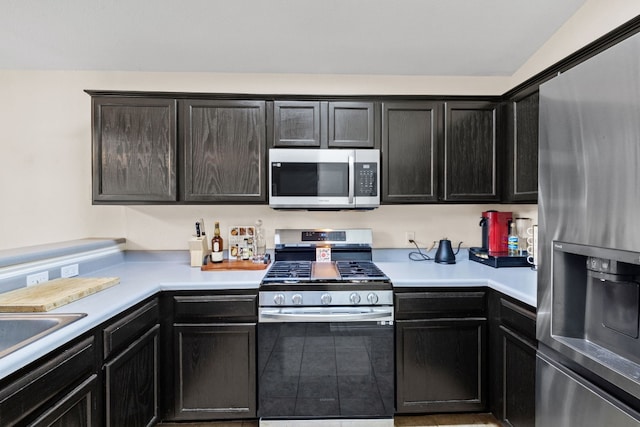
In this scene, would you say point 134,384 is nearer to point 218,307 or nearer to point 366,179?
point 218,307

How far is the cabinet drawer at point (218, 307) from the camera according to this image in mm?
1996

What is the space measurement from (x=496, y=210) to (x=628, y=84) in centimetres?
203

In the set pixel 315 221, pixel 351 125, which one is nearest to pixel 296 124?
pixel 351 125

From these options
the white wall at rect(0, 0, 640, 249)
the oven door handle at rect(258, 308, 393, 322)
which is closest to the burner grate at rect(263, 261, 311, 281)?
the oven door handle at rect(258, 308, 393, 322)

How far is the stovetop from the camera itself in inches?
80.9

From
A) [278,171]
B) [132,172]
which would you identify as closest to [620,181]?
[278,171]

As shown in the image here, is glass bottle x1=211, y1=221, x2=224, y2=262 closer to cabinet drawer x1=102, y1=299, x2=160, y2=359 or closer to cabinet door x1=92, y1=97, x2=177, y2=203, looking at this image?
cabinet door x1=92, y1=97, x2=177, y2=203

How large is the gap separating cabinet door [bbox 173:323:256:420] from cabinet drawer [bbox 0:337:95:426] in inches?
25.3

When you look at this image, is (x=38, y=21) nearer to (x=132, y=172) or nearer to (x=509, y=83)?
(x=132, y=172)

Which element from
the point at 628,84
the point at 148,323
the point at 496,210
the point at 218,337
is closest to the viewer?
the point at 628,84

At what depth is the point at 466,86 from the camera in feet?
9.09

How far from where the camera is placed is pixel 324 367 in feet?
6.47

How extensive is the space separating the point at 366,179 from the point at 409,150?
1.30ft

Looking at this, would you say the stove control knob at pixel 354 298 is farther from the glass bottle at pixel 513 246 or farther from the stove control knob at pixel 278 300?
the glass bottle at pixel 513 246
